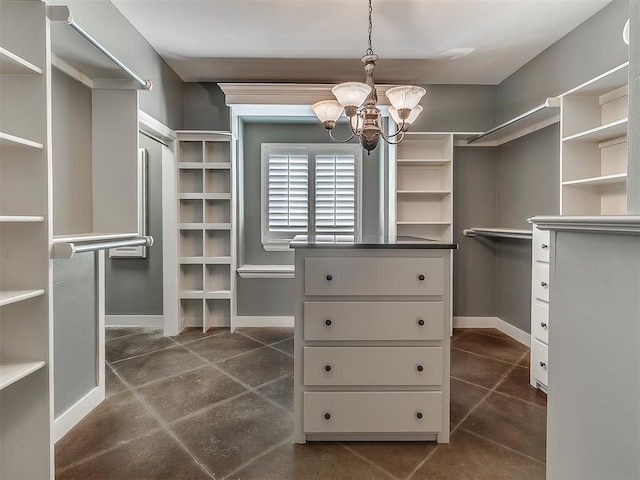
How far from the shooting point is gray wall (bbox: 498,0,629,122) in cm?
216

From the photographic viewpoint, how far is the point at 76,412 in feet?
6.15

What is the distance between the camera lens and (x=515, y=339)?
3217 mm

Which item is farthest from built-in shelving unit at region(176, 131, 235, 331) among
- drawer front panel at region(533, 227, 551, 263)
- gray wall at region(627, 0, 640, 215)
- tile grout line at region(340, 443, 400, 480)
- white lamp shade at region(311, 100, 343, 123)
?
gray wall at region(627, 0, 640, 215)

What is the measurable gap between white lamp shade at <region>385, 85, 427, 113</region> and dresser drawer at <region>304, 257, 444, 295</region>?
107cm

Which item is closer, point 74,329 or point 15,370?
point 15,370

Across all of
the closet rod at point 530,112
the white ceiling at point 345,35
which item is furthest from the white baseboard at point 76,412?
the closet rod at point 530,112

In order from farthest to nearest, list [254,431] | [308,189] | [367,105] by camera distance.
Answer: [308,189] < [367,105] < [254,431]

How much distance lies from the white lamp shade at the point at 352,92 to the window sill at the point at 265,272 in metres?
2.08

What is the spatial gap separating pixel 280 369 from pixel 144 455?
3.68 feet

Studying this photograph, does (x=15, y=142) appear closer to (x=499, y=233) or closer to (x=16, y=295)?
(x=16, y=295)

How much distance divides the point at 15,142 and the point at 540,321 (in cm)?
315

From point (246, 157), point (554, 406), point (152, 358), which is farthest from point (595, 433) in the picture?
point (246, 157)

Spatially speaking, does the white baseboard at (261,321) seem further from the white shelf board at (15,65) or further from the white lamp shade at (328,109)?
the white shelf board at (15,65)

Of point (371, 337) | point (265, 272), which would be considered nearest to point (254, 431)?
point (371, 337)
